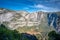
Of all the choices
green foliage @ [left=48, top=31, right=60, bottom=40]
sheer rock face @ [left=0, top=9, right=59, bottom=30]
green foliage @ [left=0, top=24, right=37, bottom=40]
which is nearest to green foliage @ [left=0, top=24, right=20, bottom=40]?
green foliage @ [left=0, top=24, right=37, bottom=40]

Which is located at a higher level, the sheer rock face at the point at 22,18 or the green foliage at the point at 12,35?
the sheer rock face at the point at 22,18

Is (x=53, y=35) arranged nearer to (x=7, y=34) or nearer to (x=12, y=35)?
(x=12, y=35)

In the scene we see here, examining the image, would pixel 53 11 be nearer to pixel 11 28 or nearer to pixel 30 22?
pixel 30 22

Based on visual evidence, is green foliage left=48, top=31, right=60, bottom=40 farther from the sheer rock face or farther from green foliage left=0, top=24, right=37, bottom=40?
green foliage left=0, top=24, right=37, bottom=40

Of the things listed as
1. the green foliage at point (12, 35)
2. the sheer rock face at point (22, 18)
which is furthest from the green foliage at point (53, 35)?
the green foliage at point (12, 35)

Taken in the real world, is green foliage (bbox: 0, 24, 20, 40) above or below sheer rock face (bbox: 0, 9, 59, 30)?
below

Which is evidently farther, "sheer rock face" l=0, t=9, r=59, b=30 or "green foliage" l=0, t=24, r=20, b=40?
"sheer rock face" l=0, t=9, r=59, b=30

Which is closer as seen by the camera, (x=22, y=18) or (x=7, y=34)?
(x=7, y=34)

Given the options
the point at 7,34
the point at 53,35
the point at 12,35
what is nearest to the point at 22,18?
the point at 12,35

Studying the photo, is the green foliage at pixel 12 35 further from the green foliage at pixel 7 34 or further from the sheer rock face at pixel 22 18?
the sheer rock face at pixel 22 18
